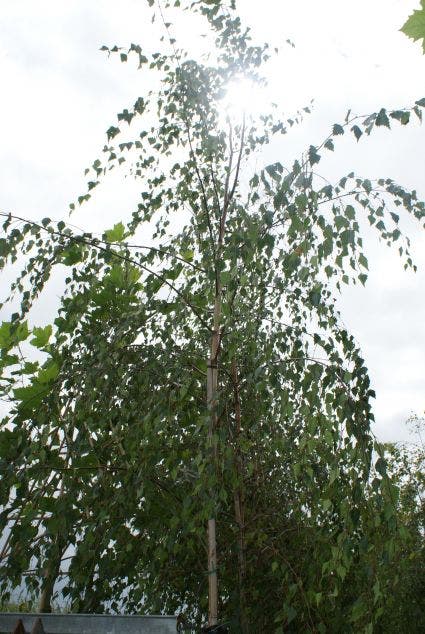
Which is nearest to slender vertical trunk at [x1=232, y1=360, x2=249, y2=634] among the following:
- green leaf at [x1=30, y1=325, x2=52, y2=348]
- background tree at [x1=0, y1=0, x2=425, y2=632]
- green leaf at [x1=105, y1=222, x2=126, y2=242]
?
background tree at [x1=0, y1=0, x2=425, y2=632]

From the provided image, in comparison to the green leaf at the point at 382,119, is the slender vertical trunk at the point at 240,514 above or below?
below

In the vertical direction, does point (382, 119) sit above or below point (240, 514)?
above

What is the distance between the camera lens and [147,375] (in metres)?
2.54

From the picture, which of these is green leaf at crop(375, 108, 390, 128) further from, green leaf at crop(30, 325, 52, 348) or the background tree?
green leaf at crop(30, 325, 52, 348)

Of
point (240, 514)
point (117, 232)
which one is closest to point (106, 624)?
point (240, 514)

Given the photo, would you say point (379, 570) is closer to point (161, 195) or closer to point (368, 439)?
point (368, 439)

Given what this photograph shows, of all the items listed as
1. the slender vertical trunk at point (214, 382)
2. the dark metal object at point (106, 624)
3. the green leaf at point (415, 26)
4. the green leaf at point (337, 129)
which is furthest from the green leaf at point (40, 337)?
the green leaf at point (415, 26)

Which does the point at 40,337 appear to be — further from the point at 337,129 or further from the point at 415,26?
the point at 415,26

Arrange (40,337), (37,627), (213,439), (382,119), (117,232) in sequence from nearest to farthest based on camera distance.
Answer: (37,627) < (382,119) < (213,439) < (117,232) < (40,337)

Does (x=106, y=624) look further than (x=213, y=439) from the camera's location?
No

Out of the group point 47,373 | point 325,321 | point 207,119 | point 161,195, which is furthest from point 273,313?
point 47,373

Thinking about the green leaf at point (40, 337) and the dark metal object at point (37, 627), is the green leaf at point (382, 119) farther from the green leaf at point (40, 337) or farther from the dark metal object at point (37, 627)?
the green leaf at point (40, 337)

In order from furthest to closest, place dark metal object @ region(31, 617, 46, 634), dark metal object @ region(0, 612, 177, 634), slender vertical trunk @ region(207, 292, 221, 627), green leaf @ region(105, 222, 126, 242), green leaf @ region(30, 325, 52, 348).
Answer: green leaf @ region(30, 325, 52, 348) < green leaf @ region(105, 222, 126, 242) < slender vertical trunk @ region(207, 292, 221, 627) < dark metal object @ region(0, 612, 177, 634) < dark metal object @ region(31, 617, 46, 634)

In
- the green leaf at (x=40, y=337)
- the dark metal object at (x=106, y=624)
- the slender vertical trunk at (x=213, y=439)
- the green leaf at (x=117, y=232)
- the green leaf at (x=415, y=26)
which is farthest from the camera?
the green leaf at (x=40, y=337)
